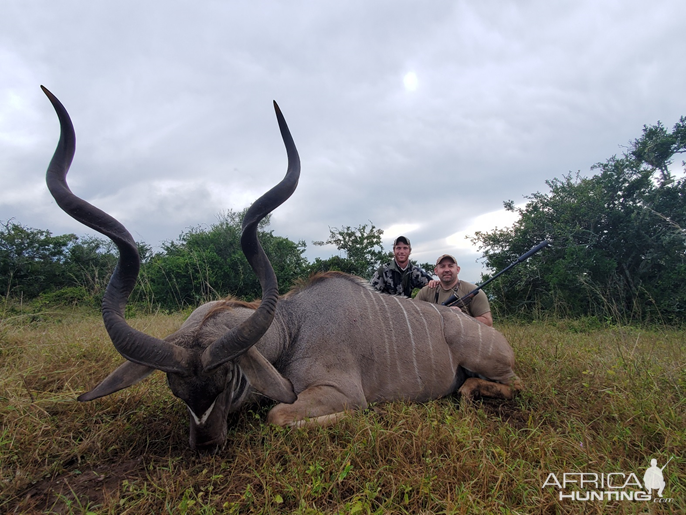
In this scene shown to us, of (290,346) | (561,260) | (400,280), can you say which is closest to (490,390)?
(290,346)

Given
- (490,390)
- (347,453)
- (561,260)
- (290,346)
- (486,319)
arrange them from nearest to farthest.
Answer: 1. (347,453)
2. (290,346)
3. (490,390)
4. (486,319)
5. (561,260)

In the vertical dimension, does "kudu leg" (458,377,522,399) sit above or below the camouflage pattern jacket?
below

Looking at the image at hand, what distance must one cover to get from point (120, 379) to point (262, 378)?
83cm

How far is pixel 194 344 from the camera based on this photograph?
7.74 ft

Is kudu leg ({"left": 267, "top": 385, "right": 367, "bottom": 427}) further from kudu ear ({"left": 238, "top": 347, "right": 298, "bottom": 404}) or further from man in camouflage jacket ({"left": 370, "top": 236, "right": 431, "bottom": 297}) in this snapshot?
man in camouflage jacket ({"left": 370, "top": 236, "right": 431, "bottom": 297})

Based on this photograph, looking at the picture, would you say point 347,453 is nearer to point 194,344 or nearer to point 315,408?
point 315,408

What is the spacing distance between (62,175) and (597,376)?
4132mm

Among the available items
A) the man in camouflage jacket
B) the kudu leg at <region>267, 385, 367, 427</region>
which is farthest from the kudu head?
the man in camouflage jacket

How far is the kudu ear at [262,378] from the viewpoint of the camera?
237cm

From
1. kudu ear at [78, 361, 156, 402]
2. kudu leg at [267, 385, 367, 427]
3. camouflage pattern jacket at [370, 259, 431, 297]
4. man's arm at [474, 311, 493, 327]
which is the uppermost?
camouflage pattern jacket at [370, 259, 431, 297]

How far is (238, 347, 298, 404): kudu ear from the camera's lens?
7.78ft

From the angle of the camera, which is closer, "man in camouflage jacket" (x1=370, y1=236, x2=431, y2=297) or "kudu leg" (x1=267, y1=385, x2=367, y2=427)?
"kudu leg" (x1=267, y1=385, x2=367, y2=427)

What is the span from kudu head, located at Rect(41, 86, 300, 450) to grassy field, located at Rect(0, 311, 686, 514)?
0.25 metres

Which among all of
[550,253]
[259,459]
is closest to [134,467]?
[259,459]
